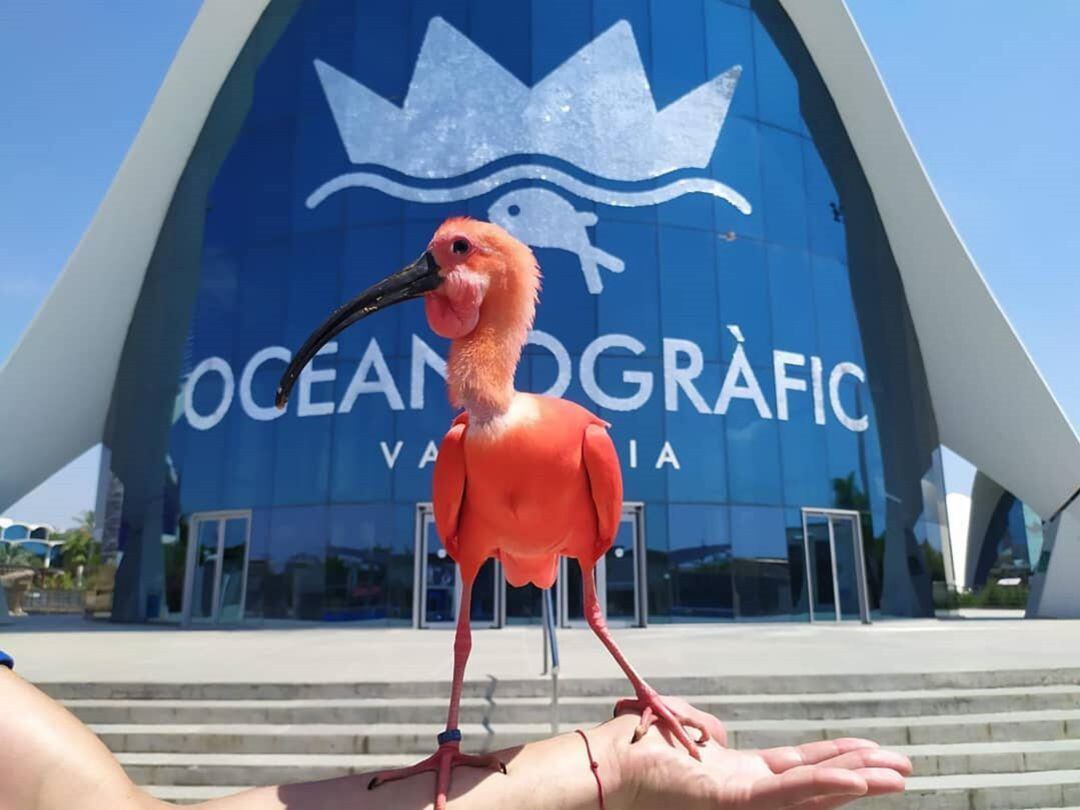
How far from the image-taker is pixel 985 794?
4.88 meters

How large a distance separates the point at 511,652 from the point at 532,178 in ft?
31.9

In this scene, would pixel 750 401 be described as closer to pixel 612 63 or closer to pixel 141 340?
pixel 612 63

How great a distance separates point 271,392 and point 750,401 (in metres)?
9.44

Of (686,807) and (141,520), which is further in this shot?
(141,520)

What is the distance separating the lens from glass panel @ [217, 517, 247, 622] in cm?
1509

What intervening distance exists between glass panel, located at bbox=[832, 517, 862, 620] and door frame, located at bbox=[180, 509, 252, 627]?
11.7 metres

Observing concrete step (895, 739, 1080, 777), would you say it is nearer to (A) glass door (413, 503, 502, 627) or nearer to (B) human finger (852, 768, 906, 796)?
(B) human finger (852, 768, 906, 796)

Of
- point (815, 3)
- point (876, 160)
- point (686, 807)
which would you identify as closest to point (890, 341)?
point (876, 160)

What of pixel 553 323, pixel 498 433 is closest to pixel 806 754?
pixel 498 433

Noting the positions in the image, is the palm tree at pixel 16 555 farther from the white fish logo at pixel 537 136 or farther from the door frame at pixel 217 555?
the white fish logo at pixel 537 136

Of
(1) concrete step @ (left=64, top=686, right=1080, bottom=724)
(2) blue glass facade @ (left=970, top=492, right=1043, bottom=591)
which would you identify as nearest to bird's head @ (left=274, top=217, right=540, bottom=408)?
(1) concrete step @ (left=64, top=686, right=1080, bottom=724)

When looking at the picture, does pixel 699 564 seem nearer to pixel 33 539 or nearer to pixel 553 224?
pixel 553 224

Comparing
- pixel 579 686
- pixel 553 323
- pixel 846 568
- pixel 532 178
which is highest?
pixel 532 178

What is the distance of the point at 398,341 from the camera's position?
49.1ft
